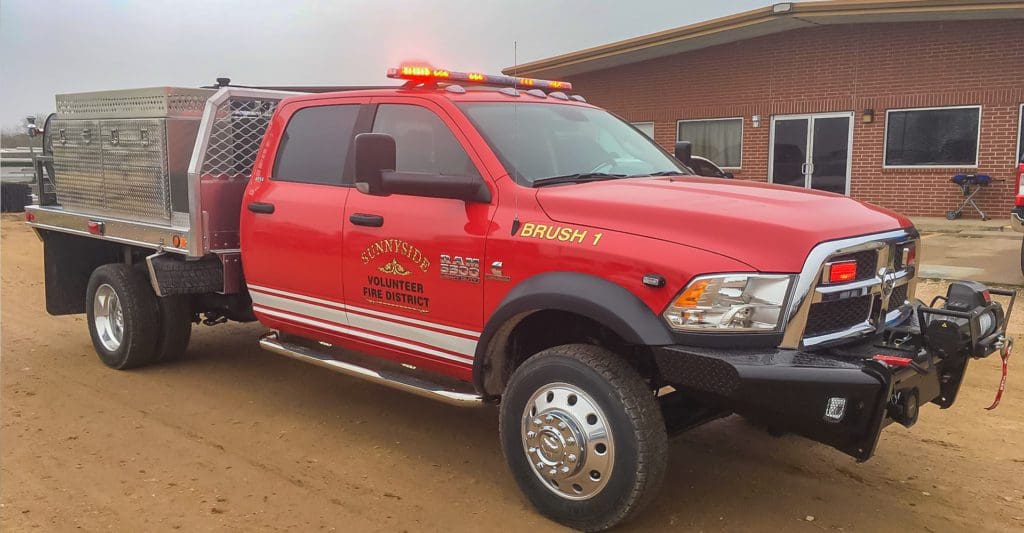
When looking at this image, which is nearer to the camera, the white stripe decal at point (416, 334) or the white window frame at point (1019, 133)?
the white stripe decal at point (416, 334)

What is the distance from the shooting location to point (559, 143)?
15.0 feet

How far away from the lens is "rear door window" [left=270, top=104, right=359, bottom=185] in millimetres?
5016

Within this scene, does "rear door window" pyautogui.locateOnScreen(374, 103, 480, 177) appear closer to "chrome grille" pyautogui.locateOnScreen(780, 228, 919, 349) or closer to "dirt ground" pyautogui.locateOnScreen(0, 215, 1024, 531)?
"dirt ground" pyautogui.locateOnScreen(0, 215, 1024, 531)

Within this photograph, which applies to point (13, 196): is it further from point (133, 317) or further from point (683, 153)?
point (683, 153)

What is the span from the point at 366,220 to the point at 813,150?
570 inches

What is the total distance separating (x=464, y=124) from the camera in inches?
172

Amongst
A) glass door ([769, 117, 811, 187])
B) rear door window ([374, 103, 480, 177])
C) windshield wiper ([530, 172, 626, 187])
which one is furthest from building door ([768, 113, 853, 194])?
rear door window ([374, 103, 480, 177])

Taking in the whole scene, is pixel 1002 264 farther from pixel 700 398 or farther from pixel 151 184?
pixel 151 184

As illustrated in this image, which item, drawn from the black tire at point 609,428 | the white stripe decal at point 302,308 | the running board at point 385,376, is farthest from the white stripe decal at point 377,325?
the black tire at point 609,428

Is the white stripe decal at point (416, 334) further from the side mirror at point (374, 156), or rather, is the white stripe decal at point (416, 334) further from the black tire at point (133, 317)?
the black tire at point (133, 317)

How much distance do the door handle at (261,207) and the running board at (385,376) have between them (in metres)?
0.84

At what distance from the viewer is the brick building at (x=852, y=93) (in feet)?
48.4

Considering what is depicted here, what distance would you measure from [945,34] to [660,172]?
1288cm

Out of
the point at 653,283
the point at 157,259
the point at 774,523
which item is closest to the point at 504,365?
the point at 653,283
